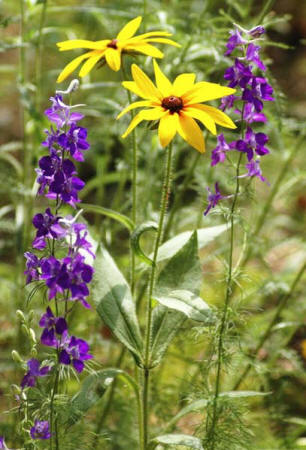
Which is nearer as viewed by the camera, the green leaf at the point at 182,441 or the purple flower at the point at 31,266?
the purple flower at the point at 31,266

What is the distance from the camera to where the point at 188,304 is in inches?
47.8

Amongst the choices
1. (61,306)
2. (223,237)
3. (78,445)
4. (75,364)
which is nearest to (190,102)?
(75,364)

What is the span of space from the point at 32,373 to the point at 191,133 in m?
0.48

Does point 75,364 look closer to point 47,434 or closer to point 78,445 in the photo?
point 47,434

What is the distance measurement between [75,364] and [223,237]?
1467mm

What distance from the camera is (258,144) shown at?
1.20 m

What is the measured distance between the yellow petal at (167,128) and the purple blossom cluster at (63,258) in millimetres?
135

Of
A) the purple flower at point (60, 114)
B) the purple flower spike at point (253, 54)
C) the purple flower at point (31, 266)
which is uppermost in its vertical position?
the purple flower spike at point (253, 54)

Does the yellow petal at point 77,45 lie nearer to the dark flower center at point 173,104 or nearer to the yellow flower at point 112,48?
the yellow flower at point 112,48

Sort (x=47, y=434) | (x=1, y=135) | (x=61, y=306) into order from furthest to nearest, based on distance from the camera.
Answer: (x=1, y=135)
(x=61, y=306)
(x=47, y=434)

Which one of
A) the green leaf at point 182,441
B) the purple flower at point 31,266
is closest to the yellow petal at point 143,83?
the purple flower at point 31,266

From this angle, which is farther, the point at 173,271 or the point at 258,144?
the point at 173,271

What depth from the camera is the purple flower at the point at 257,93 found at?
1153 millimetres

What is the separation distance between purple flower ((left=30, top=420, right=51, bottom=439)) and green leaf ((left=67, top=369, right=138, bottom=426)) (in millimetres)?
64
